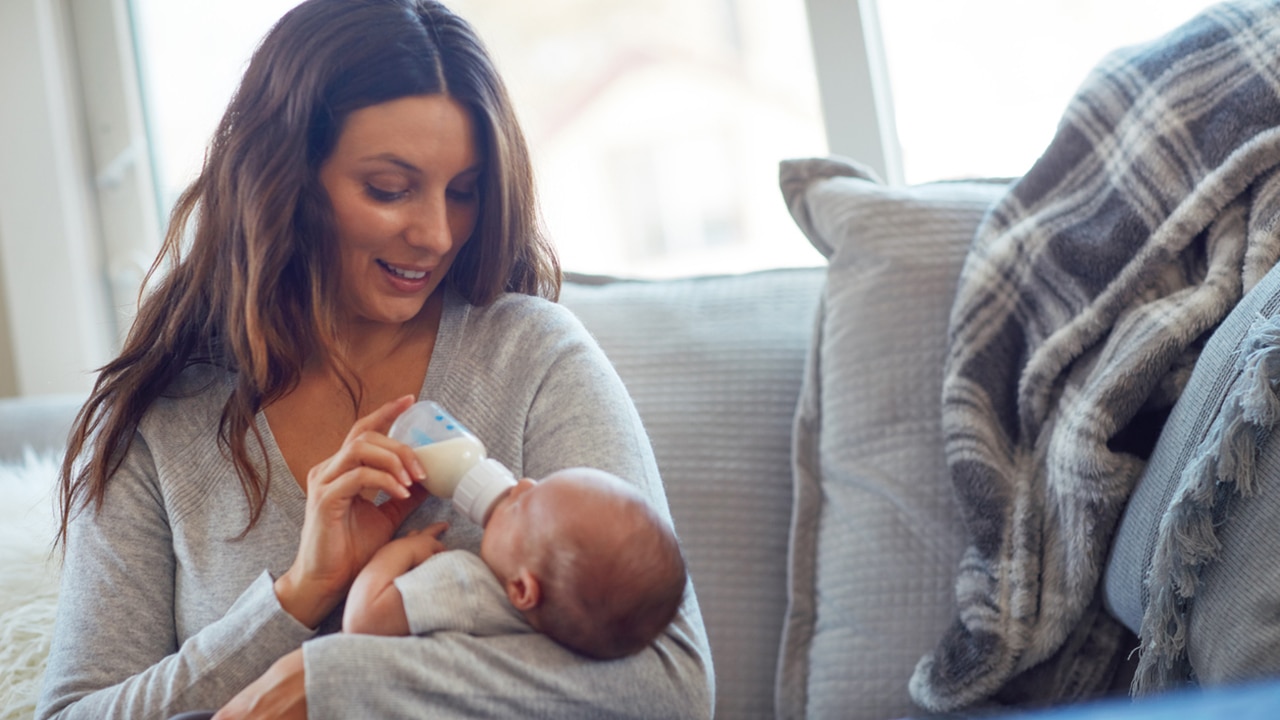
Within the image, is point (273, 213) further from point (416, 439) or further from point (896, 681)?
point (896, 681)

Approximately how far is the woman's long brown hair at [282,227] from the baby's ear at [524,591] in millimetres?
335

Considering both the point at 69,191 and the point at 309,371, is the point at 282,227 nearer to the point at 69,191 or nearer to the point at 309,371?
the point at 309,371

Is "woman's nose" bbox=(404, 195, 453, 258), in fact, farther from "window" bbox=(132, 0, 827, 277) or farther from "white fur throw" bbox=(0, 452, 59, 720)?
"window" bbox=(132, 0, 827, 277)

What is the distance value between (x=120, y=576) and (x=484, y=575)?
0.43 meters

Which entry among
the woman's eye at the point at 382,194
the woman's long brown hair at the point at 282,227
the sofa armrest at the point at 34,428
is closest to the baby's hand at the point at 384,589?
the woman's long brown hair at the point at 282,227

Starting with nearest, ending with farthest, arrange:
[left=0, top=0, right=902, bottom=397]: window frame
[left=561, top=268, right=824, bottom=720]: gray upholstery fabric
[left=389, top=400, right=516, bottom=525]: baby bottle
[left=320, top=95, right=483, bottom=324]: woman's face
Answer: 1. [left=389, top=400, right=516, bottom=525]: baby bottle
2. [left=320, top=95, right=483, bottom=324]: woman's face
3. [left=561, top=268, right=824, bottom=720]: gray upholstery fabric
4. [left=0, top=0, right=902, bottom=397]: window frame

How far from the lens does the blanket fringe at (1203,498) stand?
982mm

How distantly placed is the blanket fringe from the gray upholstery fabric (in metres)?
0.51

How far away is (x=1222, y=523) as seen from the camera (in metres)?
1.01

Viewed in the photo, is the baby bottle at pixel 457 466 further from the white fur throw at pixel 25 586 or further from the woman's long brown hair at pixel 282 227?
the white fur throw at pixel 25 586

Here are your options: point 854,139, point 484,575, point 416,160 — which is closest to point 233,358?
point 416,160

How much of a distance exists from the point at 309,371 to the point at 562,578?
1.53 ft

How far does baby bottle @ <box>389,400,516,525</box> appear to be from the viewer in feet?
3.37

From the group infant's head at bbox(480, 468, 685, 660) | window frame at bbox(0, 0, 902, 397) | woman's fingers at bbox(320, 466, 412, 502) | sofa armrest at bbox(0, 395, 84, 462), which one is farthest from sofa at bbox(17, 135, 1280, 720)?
window frame at bbox(0, 0, 902, 397)
